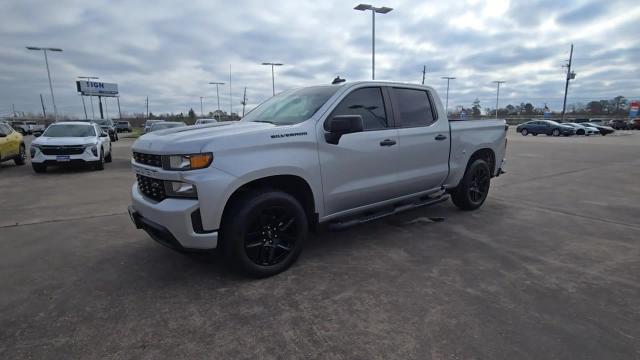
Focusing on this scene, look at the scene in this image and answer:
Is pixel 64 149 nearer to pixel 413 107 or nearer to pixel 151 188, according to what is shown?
pixel 151 188

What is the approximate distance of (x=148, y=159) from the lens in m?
3.58

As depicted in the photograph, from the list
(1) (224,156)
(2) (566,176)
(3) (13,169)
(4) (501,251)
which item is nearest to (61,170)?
(3) (13,169)

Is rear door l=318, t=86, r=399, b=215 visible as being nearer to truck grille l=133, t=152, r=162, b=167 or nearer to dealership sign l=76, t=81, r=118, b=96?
truck grille l=133, t=152, r=162, b=167

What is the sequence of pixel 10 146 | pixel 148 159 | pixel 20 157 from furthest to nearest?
pixel 20 157, pixel 10 146, pixel 148 159

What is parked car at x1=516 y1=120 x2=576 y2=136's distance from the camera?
116 ft

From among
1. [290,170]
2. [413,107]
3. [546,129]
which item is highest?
[413,107]

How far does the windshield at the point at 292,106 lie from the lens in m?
4.11

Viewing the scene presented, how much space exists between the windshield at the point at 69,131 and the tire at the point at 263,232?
34.9ft

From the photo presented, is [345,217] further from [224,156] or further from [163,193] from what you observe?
[163,193]

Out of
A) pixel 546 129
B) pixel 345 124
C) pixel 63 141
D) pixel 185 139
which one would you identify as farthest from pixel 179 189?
pixel 546 129

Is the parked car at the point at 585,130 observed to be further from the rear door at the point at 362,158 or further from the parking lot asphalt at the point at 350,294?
the rear door at the point at 362,158

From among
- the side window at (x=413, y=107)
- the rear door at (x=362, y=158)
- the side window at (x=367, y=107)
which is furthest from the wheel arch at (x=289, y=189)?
the side window at (x=413, y=107)

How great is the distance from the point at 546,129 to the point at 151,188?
4096 centimetres

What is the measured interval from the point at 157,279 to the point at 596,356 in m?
3.54
